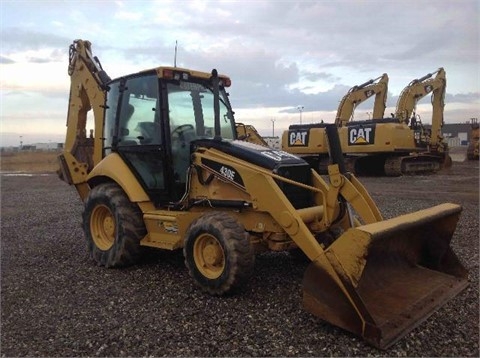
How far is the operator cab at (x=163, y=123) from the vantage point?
6148mm

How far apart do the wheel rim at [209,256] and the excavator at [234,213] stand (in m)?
0.01

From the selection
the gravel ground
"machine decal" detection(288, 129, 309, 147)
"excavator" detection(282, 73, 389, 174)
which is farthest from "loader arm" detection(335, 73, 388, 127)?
the gravel ground

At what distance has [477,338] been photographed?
411 cm

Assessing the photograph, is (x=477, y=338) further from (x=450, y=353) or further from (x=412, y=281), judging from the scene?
(x=412, y=281)

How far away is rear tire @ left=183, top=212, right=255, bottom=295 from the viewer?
4.89 m

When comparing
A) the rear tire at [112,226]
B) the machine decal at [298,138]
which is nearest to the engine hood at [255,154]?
the rear tire at [112,226]

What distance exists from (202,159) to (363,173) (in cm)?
1912

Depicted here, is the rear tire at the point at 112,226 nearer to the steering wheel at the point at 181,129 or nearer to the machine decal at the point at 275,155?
the steering wheel at the point at 181,129

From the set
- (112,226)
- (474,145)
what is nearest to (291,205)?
(112,226)

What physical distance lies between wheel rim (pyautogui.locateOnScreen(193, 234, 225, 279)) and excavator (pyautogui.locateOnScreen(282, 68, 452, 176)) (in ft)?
57.6

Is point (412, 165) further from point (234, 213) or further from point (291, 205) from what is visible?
point (291, 205)

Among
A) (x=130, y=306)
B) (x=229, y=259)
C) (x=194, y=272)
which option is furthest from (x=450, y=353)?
(x=130, y=306)

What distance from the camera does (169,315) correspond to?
185 inches

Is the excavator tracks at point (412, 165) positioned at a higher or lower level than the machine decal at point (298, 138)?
lower
